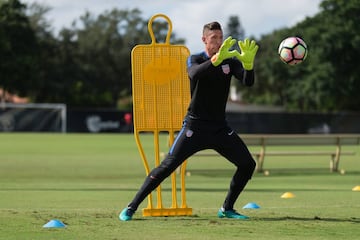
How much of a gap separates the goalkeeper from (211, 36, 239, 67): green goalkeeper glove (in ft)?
0.45

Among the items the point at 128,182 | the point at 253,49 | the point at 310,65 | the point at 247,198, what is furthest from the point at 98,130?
Answer: the point at 253,49

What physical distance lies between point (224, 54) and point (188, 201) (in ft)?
13.7

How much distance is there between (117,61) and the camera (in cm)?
9931

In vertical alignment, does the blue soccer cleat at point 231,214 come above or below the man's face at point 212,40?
below

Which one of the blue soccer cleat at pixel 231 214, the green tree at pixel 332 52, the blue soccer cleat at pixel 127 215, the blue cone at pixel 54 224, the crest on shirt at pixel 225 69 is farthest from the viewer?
the green tree at pixel 332 52

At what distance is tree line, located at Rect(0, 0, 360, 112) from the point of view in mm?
67562

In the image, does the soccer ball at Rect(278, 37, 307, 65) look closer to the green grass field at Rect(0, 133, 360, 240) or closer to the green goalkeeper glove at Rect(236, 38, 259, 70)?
the green goalkeeper glove at Rect(236, 38, 259, 70)

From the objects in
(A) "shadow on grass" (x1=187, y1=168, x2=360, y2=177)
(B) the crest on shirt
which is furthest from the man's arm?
(A) "shadow on grass" (x1=187, y1=168, x2=360, y2=177)

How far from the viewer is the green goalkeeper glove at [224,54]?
870cm

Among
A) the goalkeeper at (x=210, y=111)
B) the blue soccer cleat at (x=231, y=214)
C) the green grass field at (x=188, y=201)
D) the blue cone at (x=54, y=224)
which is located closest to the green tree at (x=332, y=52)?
the green grass field at (x=188, y=201)

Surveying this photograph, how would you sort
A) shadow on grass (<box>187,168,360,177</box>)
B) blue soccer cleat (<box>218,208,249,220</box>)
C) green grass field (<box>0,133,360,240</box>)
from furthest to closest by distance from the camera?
1. shadow on grass (<box>187,168,360,177</box>)
2. blue soccer cleat (<box>218,208,249,220</box>)
3. green grass field (<box>0,133,360,240</box>)

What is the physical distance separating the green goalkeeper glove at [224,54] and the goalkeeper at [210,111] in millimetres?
138

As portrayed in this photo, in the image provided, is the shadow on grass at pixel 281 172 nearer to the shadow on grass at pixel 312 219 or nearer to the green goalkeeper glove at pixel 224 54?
the shadow on grass at pixel 312 219

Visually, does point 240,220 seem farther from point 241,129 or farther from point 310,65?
point 310,65
